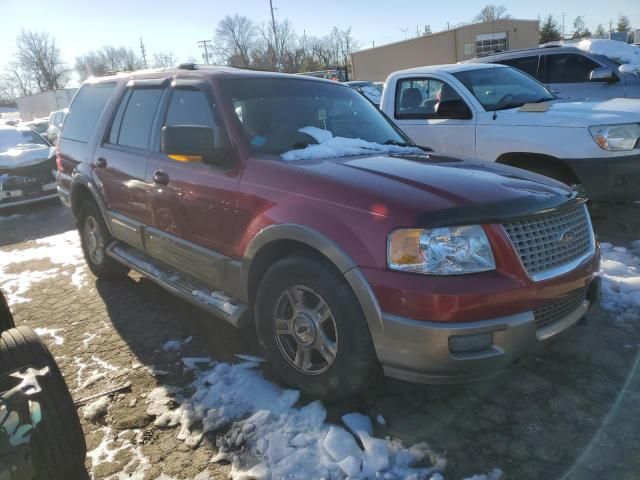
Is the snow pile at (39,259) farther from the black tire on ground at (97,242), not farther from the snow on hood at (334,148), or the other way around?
the snow on hood at (334,148)

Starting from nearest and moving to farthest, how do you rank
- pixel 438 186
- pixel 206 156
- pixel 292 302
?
1. pixel 438 186
2. pixel 292 302
3. pixel 206 156

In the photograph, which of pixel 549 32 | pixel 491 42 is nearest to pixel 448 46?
pixel 491 42

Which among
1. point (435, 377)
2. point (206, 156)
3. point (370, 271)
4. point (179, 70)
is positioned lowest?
point (435, 377)

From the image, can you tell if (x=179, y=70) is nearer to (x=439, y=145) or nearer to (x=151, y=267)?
(x=151, y=267)

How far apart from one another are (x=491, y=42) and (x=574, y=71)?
89.5 feet

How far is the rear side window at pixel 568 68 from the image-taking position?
7.72 m

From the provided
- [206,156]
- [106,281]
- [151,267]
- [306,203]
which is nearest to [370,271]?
[306,203]

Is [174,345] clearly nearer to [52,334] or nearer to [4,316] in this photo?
[52,334]

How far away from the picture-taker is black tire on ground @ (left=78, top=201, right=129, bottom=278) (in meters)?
4.70

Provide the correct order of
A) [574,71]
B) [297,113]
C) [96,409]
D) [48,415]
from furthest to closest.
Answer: [574,71] < [297,113] < [96,409] < [48,415]

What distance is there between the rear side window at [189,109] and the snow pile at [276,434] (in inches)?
67.5

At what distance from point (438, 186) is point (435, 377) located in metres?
0.93

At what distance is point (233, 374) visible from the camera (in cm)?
310

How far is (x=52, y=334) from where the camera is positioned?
3926 millimetres
